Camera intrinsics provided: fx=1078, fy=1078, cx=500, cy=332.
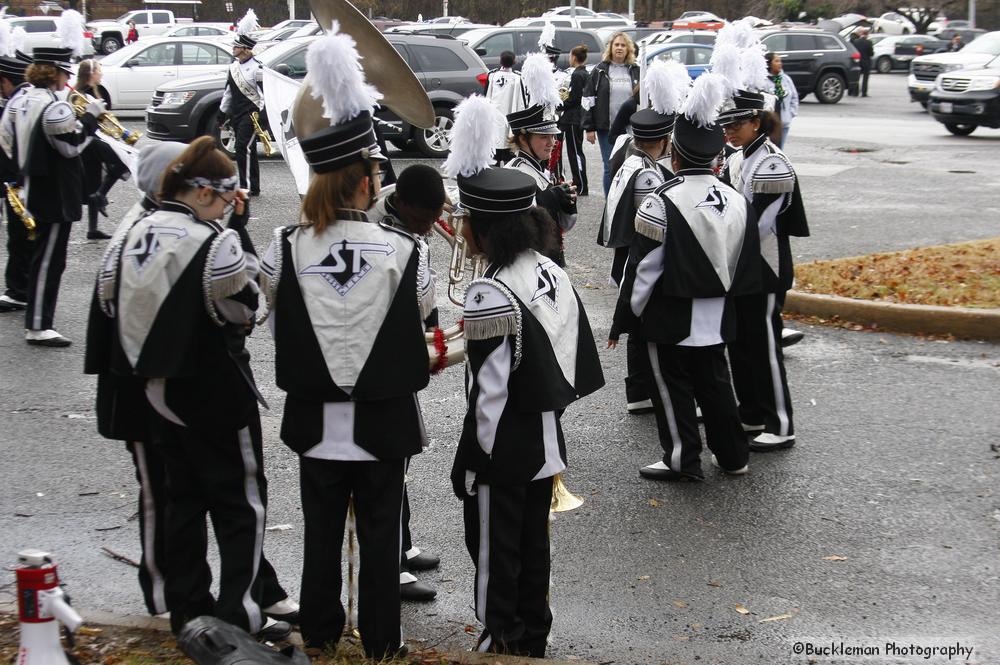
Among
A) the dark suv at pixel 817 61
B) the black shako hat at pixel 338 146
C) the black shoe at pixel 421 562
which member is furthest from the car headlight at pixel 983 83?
the black shako hat at pixel 338 146

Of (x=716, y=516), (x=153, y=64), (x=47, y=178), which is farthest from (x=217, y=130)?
(x=716, y=516)

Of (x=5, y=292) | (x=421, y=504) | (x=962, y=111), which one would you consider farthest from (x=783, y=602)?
(x=962, y=111)

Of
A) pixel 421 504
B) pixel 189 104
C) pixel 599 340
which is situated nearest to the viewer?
pixel 421 504

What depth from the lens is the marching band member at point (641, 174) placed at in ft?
21.0

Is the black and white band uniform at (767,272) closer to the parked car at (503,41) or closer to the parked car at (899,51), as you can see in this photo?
the parked car at (503,41)

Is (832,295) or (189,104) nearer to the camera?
(832,295)

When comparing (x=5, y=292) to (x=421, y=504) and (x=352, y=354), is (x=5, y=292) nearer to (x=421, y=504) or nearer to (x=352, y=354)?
(x=421, y=504)

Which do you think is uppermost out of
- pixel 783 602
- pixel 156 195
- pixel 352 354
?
pixel 156 195

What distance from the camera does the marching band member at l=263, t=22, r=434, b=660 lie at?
359 cm

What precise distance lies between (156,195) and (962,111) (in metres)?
20.3

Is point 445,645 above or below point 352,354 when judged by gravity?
below

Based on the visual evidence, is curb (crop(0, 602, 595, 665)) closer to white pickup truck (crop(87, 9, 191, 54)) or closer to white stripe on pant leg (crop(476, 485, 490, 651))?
white stripe on pant leg (crop(476, 485, 490, 651))

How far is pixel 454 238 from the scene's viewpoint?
16.6ft

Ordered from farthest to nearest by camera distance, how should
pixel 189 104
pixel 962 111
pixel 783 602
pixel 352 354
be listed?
pixel 962 111 → pixel 189 104 → pixel 783 602 → pixel 352 354
